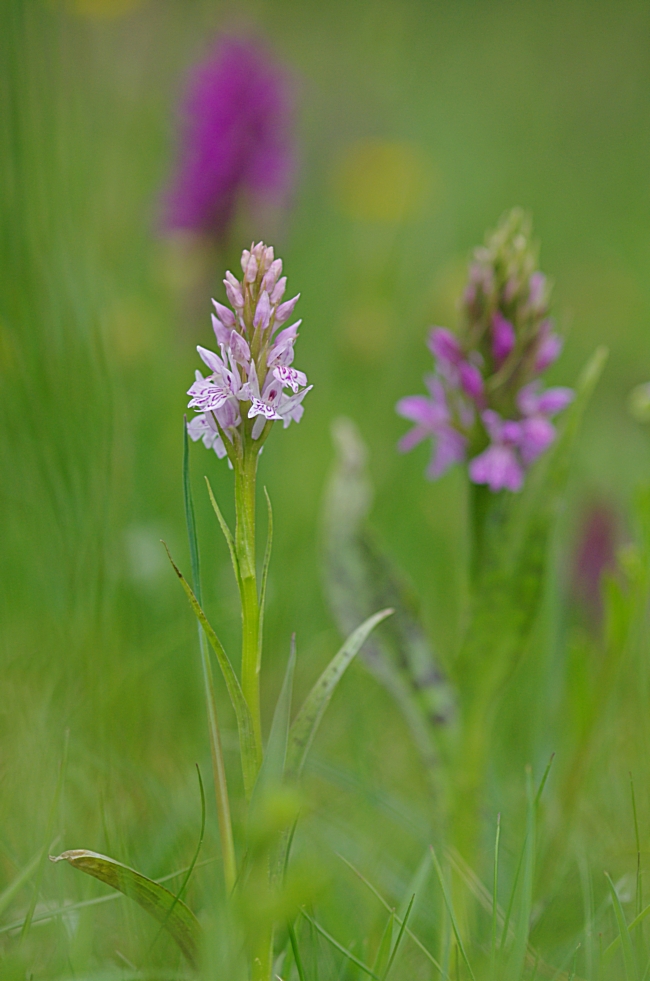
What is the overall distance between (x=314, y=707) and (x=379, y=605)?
18.2 inches

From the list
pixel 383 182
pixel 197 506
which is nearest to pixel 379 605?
pixel 197 506

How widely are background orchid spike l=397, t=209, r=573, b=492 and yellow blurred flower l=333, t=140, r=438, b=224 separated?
2.52 m

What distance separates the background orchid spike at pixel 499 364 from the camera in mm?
1210

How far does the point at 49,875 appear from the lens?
3.36 feet

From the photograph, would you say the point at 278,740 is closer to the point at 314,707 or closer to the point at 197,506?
the point at 314,707

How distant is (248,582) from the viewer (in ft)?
2.62

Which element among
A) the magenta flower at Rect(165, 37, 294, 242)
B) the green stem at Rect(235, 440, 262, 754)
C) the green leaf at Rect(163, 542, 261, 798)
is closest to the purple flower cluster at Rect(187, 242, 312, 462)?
the green stem at Rect(235, 440, 262, 754)

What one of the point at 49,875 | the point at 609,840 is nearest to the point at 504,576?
the point at 609,840

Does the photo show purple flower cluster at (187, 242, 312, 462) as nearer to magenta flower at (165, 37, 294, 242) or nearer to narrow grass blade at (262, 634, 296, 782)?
narrow grass blade at (262, 634, 296, 782)

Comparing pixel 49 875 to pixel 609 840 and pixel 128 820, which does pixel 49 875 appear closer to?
pixel 128 820

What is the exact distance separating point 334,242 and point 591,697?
13.2 ft

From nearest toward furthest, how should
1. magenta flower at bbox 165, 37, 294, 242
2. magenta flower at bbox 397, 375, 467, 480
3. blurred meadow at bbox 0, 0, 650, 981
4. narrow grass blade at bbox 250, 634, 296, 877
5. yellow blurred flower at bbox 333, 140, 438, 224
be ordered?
narrow grass blade at bbox 250, 634, 296, 877 < blurred meadow at bbox 0, 0, 650, 981 < magenta flower at bbox 397, 375, 467, 480 < magenta flower at bbox 165, 37, 294, 242 < yellow blurred flower at bbox 333, 140, 438, 224

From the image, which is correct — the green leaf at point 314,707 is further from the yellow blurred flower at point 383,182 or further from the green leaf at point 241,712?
the yellow blurred flower at point 383,182

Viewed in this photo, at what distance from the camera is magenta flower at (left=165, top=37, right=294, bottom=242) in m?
2.95
